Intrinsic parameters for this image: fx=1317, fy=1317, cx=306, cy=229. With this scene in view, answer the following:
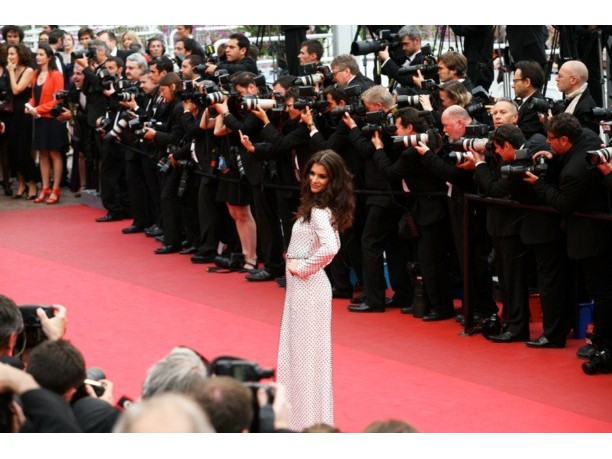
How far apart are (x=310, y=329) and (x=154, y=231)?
6506 millimetres

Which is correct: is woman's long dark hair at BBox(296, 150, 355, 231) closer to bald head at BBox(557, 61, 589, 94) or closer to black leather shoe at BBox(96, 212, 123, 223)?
bald head at BBox(557, 61, 589, 94)

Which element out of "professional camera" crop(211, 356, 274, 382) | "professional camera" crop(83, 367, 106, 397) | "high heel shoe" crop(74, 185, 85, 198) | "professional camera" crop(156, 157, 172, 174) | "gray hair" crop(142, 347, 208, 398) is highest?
"professional camera" crop(211, 356, 274, 382)

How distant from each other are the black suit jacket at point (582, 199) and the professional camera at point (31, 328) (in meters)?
3.80

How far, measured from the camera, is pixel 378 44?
1162 centimetres

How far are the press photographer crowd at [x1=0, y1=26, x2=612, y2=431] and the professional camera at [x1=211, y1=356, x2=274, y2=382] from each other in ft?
2.21

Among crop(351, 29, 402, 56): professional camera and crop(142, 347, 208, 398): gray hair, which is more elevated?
crop(351, 29, 402, 56): professional camera

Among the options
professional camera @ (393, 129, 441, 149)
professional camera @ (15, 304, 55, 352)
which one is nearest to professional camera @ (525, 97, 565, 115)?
professional camera @ (393, 129, 441, 149)

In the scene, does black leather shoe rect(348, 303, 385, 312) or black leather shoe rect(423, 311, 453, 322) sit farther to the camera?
black leather shoe rect(348, 303, 385, 312)

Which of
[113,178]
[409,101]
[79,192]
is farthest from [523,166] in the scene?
[79,192]

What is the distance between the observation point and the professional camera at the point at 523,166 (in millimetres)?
8898

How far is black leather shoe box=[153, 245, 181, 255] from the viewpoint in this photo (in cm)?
1309

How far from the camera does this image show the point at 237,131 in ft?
38.3

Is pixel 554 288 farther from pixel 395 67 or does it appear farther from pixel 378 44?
pixel 378 44

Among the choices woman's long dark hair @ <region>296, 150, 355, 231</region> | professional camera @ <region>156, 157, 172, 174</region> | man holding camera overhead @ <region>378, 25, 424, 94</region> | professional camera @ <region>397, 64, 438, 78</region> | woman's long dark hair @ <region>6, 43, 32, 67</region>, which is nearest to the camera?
woman's long dark hair @ <region>296, 150, 355, 231</region>
